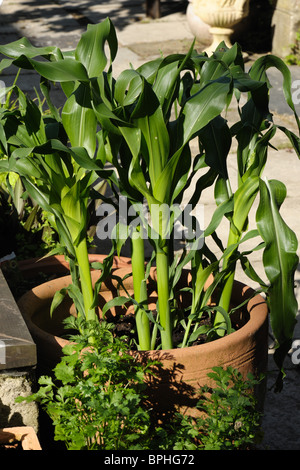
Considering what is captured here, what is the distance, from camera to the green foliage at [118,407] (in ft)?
6.48

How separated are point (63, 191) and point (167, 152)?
374 millimetres

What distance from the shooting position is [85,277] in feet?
7.96

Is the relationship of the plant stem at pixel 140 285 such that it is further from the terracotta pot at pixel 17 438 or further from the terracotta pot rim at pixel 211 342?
the terracotta pot at pixel 17 438

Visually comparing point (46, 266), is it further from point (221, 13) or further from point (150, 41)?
point (150, 41)

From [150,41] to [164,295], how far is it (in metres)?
7.60

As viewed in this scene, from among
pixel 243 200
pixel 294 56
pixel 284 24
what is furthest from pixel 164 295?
pixel 284 24

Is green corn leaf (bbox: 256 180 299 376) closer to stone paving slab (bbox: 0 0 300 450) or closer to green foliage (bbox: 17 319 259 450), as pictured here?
green foliage (bbox: 17 319 259 450)

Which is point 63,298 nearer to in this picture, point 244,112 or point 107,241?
point 244,112

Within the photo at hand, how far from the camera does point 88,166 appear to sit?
6.91 ft

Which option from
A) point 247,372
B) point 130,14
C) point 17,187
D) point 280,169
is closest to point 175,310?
point 247,372

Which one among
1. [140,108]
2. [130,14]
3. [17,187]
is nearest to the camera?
[140,108]

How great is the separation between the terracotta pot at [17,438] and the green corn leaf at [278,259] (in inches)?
31.2

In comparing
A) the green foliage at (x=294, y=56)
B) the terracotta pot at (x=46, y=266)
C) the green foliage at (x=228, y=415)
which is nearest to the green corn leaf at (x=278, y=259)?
the green foliage at (x=228, y=415)

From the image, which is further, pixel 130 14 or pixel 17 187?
pixel 130 14
